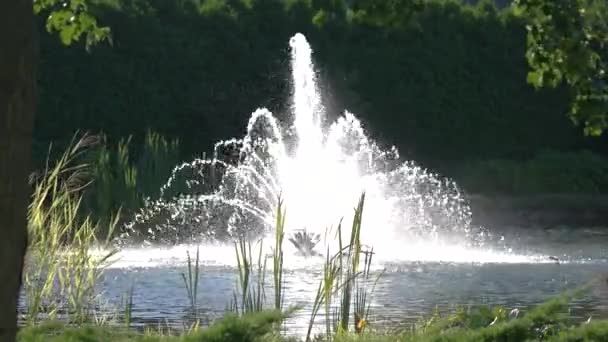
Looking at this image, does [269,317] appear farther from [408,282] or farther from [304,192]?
[304,192]

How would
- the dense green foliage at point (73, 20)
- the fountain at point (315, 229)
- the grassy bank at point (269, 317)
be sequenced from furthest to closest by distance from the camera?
the fountain at point (315, 229), the dense green foliage at point (73, 20), the grassy bank at point (269, 317)

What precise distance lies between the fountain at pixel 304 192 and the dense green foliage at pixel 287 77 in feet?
1.76

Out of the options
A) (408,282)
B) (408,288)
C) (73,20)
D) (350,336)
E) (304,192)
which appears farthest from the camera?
(304,192)

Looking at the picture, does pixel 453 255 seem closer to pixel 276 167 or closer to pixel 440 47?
pixel 276 167

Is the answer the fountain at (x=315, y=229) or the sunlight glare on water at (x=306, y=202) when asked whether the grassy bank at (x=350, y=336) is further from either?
the sunlight glare on water at (x=306, y=202)

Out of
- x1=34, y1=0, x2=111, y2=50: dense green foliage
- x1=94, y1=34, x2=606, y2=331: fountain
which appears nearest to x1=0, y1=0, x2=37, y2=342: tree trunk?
x1=34, y1=0, x2=111, y2=50: dense green foliage

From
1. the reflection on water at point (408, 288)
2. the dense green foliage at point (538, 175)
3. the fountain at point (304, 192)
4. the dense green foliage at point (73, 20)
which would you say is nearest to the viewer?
the dense green foliage at point (73, 20)

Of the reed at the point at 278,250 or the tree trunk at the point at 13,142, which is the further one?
the reed at the point at 278,250

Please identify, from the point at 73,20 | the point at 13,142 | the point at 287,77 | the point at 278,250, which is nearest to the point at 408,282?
the point at 278,250

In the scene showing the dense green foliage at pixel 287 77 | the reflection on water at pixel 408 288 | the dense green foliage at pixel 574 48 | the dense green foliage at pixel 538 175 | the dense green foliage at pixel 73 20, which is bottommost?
the reflection on water at pixel 408 288

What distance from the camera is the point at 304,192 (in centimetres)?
1511

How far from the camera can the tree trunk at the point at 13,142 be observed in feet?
13.7

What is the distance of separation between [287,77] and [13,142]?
14.5 metres

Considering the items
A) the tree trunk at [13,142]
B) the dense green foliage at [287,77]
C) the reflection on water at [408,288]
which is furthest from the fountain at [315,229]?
the tree trunk at [13,142]
